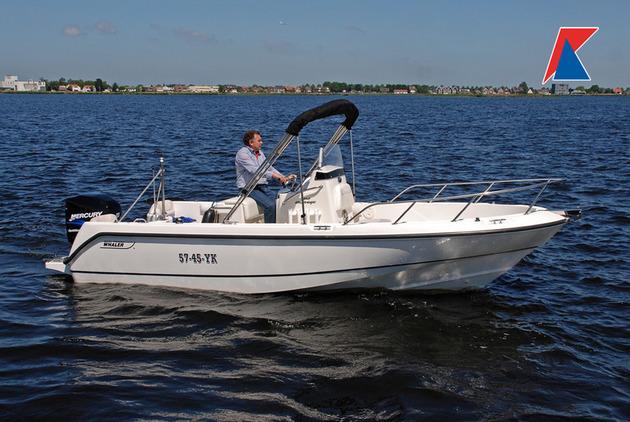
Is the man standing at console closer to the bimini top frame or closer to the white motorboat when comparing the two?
the white motorboat

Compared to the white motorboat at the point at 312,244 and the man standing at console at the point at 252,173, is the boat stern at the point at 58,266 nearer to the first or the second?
the white motorboat at the point at 312,244

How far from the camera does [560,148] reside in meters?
27.7

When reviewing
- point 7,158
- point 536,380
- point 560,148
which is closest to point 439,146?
point 560,148

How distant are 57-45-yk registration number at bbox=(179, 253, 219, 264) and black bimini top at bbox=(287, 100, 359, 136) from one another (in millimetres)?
1856

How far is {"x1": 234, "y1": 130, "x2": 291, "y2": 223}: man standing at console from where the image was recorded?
29.1 feet

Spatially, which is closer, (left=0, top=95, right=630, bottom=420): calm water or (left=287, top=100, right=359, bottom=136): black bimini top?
(left=0, top=95, right=630, bottom=420): calm water

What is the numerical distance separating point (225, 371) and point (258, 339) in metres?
0.84

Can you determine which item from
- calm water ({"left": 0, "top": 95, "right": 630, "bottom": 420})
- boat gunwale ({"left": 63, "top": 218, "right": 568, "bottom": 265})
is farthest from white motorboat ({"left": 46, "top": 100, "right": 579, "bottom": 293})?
calm water ({"left": 0, "top": 95, "right": 630, "bottom": 420})

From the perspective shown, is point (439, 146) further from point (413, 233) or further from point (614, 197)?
point (413, 233)

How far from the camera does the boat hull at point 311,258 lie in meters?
7.86

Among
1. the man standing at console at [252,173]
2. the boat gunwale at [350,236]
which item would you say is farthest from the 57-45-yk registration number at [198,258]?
the man standing at console at [252,173]

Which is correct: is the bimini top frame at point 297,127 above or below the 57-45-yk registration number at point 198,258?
above

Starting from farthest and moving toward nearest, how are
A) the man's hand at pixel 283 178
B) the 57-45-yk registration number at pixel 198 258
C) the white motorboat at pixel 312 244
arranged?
the man's hand at pixel 283 178 < the 57-45-yk registration number at pixel 198 258 < the white motorboat at pixel 312 244

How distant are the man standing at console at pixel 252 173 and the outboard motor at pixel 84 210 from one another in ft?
6.59
